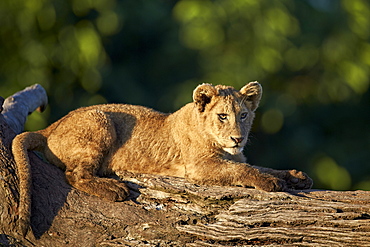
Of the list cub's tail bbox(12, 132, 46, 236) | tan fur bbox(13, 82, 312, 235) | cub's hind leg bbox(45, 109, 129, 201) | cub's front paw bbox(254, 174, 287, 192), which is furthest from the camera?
tan fur bbox(13, 82, 312, 235)

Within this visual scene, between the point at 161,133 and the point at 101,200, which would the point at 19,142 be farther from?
the point at 161,133

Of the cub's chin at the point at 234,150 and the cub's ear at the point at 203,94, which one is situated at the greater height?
the cub's ear at the point at 203,94

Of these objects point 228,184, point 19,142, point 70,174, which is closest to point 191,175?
point 228,184

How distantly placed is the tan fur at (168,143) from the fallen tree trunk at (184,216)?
31 centimetres

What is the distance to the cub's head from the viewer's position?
7.48 m

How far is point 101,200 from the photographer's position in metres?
6.85

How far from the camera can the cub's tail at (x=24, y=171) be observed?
6266 mm

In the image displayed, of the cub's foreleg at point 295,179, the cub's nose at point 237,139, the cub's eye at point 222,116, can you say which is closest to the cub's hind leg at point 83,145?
the cub's eye at point 222,116

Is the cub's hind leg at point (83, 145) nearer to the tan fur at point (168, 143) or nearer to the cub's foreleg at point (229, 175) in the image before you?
the tan fur at point (168, 143)

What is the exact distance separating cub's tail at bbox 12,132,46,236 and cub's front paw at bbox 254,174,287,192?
248cm

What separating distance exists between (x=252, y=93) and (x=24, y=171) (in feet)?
9.56

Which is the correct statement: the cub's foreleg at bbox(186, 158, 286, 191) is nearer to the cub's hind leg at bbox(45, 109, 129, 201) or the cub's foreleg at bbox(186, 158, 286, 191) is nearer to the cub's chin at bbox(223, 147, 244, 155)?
the cub's chin at bbox(223, 147, 244, 155)

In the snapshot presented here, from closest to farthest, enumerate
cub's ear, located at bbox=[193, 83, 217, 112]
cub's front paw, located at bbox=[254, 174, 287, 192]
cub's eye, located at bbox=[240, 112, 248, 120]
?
cub's front paw, located at bbox=[254, 174, 287, 192] → cub's ear, located at bbox=[193, 83, 217, 112] → cub's eye, located at bbox=[240, 112, 248, 120]

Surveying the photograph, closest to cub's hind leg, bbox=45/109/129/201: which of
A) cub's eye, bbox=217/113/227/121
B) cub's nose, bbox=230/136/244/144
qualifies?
cub's eye, bbox=217/113/227/121
